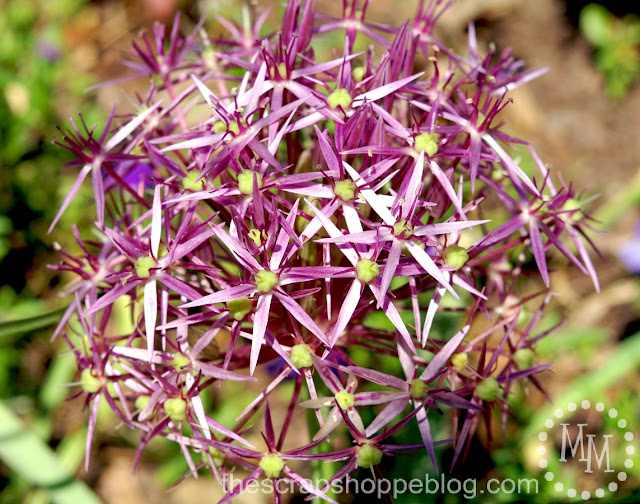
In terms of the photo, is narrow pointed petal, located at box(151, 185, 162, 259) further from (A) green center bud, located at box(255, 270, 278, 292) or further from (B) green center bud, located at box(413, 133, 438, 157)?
(B) green center bud, located at box(413, 133, 438, 157)

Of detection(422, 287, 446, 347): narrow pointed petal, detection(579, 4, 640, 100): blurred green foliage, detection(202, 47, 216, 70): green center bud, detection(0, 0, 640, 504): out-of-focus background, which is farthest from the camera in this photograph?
detection(579, 4, 640, 100): blurred green foliage

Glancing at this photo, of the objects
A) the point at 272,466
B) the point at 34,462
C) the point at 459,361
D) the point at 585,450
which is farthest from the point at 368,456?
the point at 585,450

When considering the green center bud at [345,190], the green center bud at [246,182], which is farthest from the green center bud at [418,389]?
the green center bud at [246,182]

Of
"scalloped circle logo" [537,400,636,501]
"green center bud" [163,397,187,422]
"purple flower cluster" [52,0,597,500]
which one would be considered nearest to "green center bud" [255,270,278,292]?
"purple flower cluster" [52,0,597,500]

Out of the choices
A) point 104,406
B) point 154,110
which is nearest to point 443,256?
point 154,110

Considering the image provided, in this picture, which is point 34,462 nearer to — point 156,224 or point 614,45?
point 156,224

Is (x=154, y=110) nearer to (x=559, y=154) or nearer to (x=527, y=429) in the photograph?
(x=527, y=429)

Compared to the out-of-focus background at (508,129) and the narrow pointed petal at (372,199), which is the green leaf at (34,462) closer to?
the out-of-focus background at (508,129)
